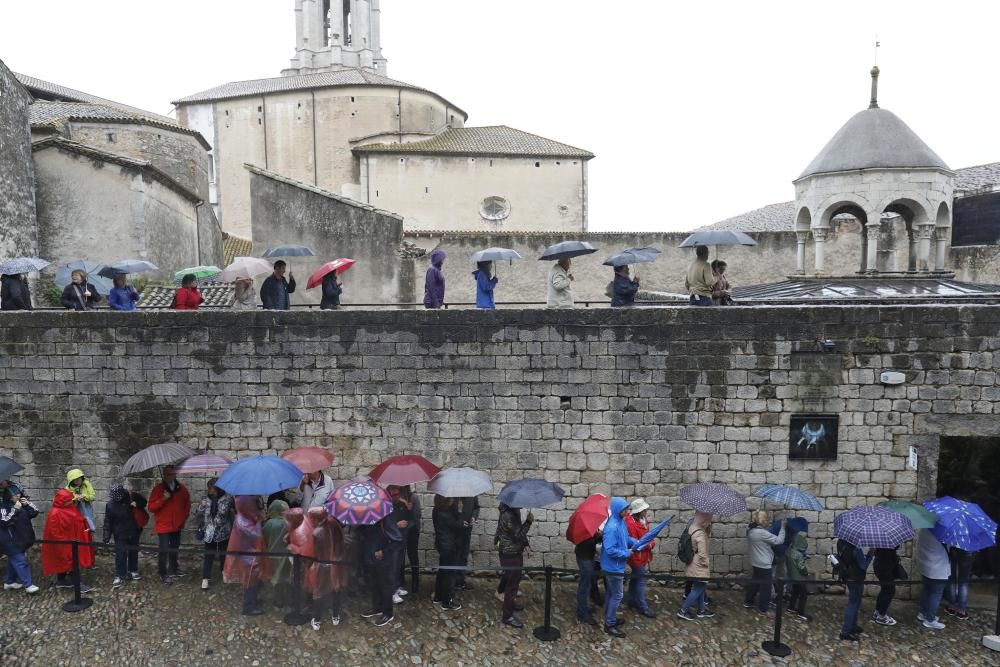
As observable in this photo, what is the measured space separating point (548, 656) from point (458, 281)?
12714 millimetres

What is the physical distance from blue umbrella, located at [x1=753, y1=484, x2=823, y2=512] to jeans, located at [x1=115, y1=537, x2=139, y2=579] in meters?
7.21

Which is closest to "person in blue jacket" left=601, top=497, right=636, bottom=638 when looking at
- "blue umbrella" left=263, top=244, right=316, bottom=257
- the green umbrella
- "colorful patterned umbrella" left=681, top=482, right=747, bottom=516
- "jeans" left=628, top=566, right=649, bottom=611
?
"jeans" left=628, top=566, right=649, bottom=611

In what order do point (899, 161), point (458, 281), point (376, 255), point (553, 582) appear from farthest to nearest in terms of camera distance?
point (458, 281)
point (376, 255)
point (899, 161)
point (553, 582)

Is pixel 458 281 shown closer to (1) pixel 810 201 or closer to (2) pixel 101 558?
(1) pixel 810 201

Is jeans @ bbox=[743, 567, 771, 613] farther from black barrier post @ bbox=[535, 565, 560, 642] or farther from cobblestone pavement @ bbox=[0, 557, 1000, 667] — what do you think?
black barrier post @ bbox=[535, 565, 560, 642]

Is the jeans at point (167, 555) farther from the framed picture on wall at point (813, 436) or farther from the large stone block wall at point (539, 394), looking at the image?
the framed picture on wall at point (813, 436)

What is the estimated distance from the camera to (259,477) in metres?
6.84

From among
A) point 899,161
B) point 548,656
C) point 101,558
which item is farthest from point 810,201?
point 101,558

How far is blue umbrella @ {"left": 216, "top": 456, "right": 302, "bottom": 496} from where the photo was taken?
6.71 meters

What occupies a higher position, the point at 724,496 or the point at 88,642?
the point at 724,496

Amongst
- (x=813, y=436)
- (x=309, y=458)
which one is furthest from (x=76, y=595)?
(x=813, y=436)

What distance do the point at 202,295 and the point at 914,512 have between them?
13390 mm

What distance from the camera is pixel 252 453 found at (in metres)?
8.59

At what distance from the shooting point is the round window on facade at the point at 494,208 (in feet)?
94.8
